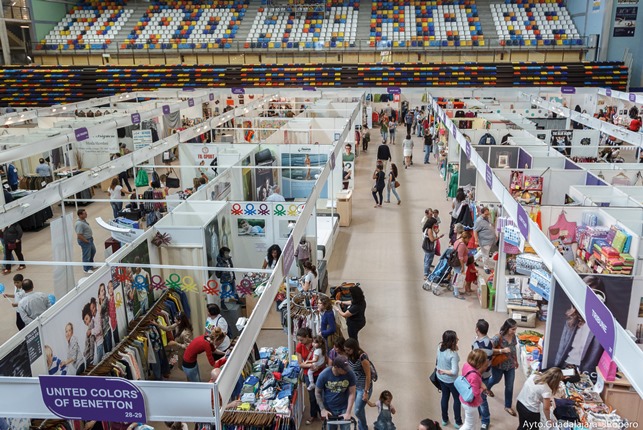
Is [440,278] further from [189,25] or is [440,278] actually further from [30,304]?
[189,25]

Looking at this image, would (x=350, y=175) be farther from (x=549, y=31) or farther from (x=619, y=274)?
(x=549, y=31)

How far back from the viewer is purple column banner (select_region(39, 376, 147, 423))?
3156 mm

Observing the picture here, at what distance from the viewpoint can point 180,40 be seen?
95.6 ft

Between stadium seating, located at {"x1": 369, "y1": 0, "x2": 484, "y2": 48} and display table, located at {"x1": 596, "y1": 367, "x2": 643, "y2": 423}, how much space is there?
24105 millimetres

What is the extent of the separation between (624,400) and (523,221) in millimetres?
1982

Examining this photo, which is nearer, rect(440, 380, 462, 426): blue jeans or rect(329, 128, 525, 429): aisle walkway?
rect(440, 380, 462, 426): blue jeans

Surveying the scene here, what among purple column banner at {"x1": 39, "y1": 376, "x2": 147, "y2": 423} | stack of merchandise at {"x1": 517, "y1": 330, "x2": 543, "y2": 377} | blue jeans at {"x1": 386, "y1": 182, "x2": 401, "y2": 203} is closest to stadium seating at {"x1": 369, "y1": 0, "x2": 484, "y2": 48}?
blue jeans at {"x1": 386, "y1": 182, "x2": 401, "y2": 203}

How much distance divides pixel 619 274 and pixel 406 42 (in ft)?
76.9

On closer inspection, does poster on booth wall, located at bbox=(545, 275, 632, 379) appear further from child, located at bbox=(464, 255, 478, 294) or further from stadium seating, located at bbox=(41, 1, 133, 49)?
stadium seating, located at bbox=(41, 1, 133, 49)

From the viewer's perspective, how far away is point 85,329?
5414 millimetres

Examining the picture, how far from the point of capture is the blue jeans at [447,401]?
17.4 feet

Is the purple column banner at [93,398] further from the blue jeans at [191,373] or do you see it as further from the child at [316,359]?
the blue jeans at [191,373]

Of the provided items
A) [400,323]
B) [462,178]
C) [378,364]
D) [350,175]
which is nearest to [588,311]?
[378,364]

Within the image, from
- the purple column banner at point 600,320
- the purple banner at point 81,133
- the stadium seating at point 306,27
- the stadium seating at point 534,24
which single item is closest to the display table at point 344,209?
the purple banner at point 81,133
